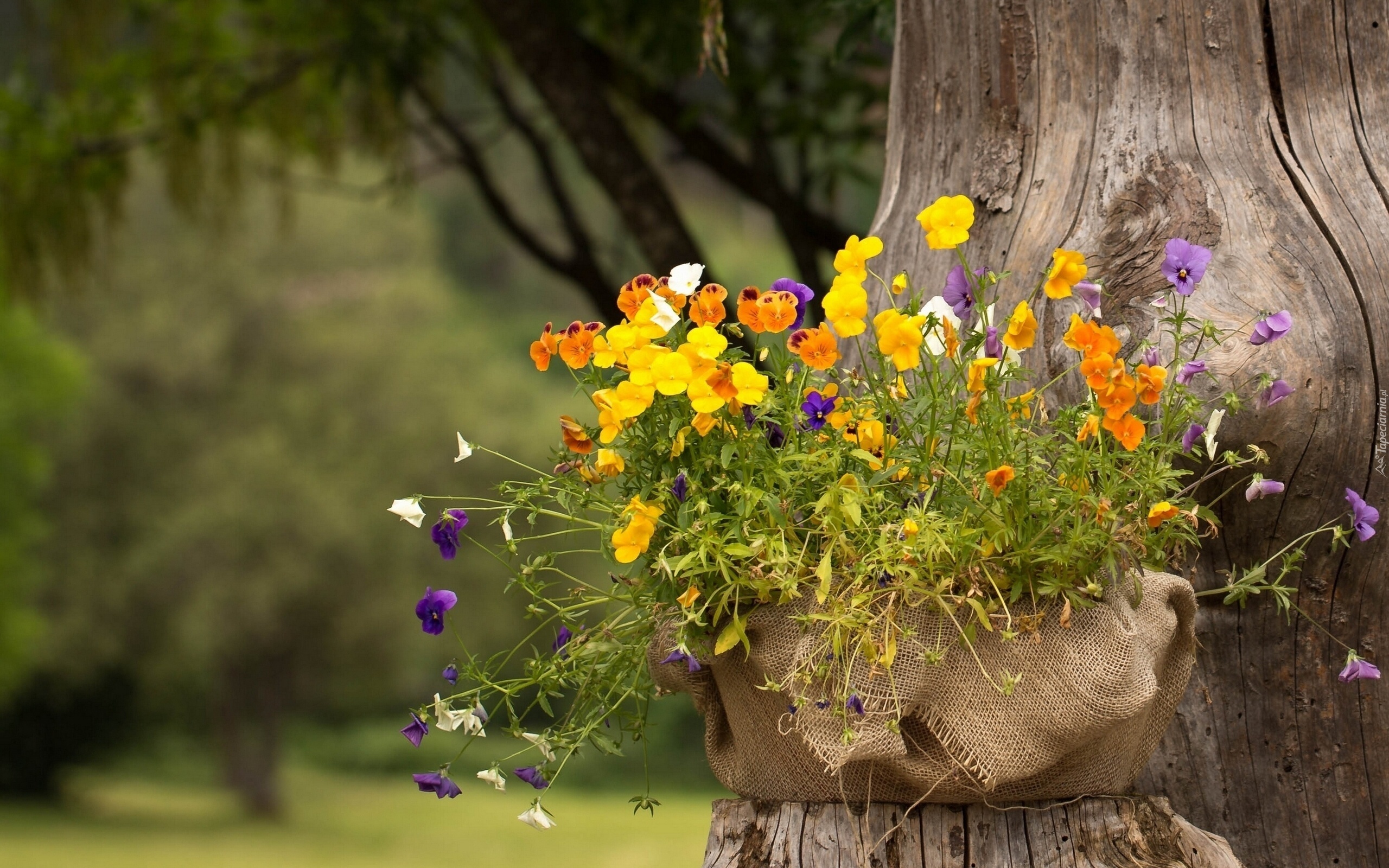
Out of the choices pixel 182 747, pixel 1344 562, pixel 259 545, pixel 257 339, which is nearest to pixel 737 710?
pixel 1344 562

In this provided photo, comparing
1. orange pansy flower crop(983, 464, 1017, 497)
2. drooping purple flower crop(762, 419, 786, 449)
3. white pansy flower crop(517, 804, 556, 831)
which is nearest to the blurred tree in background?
drooping purple flower crop(762, 419, 786, 449)

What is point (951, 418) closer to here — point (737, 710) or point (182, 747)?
point (737, 710)

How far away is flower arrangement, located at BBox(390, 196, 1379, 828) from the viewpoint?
4.20ft

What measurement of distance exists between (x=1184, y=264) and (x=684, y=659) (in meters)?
0.73

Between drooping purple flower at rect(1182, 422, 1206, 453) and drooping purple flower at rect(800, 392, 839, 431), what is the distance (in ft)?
1.37

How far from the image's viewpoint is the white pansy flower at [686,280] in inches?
54.8

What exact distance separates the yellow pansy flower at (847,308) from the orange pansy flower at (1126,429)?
0.28m

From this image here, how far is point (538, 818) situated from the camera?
4.59 feet

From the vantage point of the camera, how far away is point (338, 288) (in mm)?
19797

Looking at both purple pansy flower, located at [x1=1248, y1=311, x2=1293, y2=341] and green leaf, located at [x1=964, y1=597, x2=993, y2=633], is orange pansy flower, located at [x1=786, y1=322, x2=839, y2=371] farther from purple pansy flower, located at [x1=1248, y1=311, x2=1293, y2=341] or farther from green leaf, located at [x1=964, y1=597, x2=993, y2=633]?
purple pansy flower, located at [x1=1248, y1=311, x2=1293, y2=341]

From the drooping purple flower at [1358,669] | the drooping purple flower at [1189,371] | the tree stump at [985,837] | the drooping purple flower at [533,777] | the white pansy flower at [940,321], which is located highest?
the white pansy flower at [940,321]

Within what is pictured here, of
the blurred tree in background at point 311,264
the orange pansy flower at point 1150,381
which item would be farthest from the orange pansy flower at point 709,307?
the blurred tree in background at point 311,264

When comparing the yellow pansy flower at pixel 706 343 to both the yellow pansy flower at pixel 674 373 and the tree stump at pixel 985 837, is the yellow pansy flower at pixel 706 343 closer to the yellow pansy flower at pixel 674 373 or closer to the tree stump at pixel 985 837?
the yellow pansy flower at pixel 674 373

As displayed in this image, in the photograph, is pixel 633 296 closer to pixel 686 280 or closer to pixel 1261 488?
pixel 686 280
